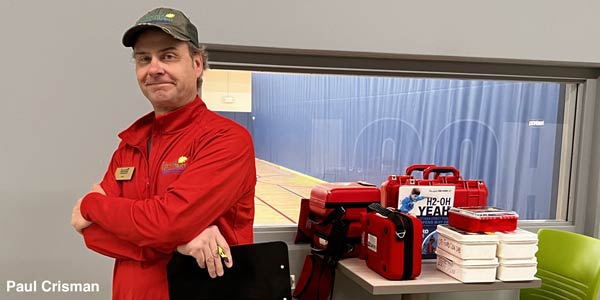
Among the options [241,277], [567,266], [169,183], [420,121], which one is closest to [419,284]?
[241,277]

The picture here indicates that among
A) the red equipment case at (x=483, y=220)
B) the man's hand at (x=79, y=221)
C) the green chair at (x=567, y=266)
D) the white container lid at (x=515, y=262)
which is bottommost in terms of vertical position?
the green chair at (x=567, y=266)

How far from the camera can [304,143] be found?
2467 millimetres

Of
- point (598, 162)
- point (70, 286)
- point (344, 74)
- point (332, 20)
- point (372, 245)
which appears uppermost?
point (332, 20)

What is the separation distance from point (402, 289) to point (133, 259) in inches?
38.2

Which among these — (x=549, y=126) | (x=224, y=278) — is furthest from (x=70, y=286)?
(x=549, y=126)

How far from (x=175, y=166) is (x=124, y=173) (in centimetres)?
19

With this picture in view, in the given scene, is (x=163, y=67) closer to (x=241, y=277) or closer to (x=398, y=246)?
(x=241, y=277)

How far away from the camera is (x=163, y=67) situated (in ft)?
4.16

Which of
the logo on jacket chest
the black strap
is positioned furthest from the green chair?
the logo on jacket chest

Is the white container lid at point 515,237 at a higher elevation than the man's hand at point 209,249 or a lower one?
lower

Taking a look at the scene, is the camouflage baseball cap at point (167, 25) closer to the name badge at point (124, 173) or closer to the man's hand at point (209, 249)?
the name badge at point (124, 173)

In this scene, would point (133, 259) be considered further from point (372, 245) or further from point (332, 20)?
point (332, 20)

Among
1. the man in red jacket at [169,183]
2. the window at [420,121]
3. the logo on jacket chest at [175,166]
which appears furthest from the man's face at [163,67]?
the window at [420,121]

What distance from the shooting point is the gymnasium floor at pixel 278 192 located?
2.37 meters
